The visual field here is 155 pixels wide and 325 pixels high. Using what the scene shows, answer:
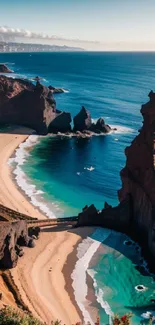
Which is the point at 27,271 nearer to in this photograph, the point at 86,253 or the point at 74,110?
the point at 86,253

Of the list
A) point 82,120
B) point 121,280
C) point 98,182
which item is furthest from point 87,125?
point 121,280

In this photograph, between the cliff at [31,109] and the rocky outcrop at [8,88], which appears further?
the rocky outcrop at [8,88]

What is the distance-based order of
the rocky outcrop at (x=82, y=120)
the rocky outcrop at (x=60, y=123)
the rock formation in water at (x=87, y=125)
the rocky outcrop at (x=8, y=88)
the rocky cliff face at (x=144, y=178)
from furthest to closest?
the rocky outcrop at (x=8, y=88)
the rock formation in water at (x=87, y=125)
the rocky outcrop at (x=60, y=123)
the rocky outcrop at (x=82, y=120)
the rocky cliff face at (x=144, y=178)

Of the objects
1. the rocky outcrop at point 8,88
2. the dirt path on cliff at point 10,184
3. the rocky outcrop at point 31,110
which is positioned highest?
the rocky outcrop at point 8,88

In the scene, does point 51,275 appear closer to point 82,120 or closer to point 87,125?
point 82,120

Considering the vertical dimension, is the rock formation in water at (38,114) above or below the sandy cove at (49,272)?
above

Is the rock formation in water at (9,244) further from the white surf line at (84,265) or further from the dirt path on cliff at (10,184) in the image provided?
the dirt path on cliff at (10,184)

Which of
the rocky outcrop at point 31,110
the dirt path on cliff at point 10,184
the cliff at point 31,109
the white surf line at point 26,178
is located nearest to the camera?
the dirt path on cliff at point 10,184

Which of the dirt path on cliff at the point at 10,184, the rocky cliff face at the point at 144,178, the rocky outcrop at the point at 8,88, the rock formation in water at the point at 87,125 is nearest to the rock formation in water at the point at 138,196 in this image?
the rocky cliff face at the point at 144,178
